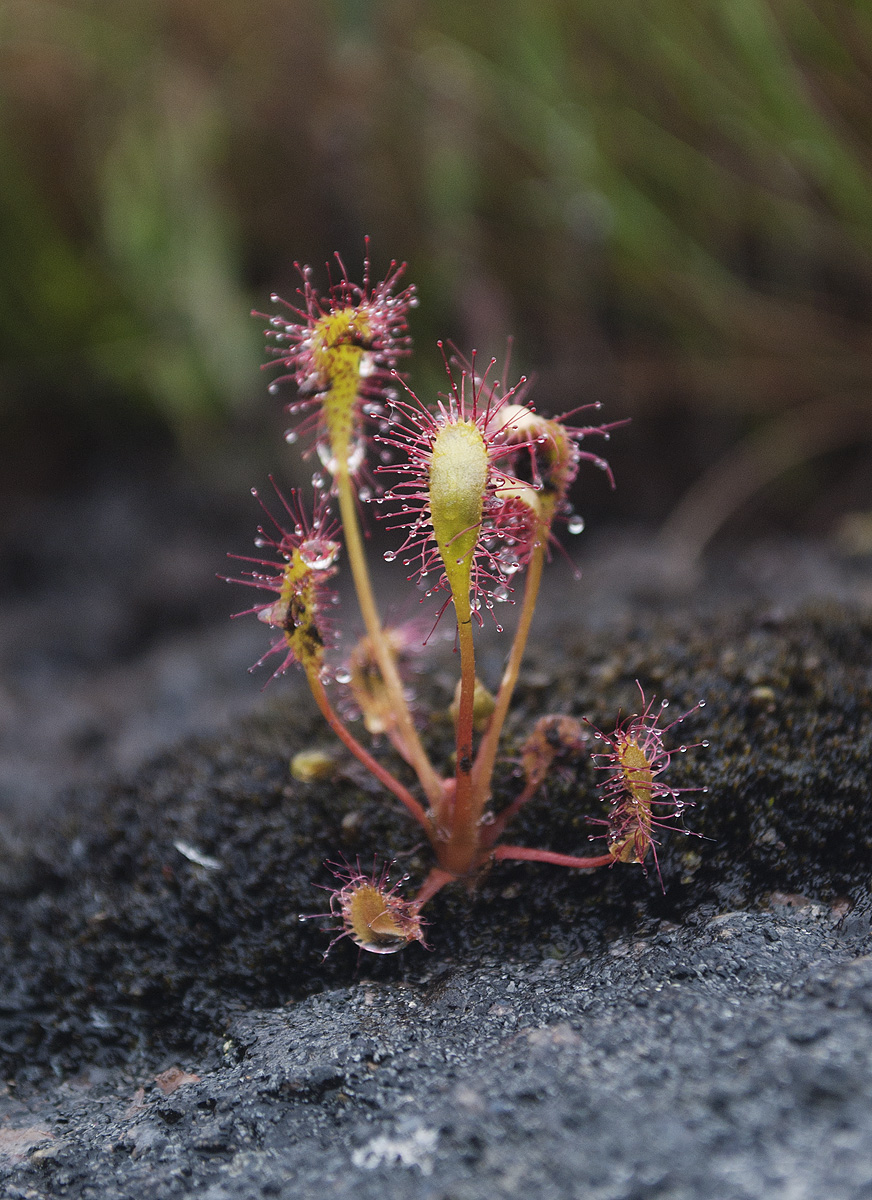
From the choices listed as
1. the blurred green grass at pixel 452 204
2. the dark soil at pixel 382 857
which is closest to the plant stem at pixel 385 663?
the dark soil at pixel 382 857

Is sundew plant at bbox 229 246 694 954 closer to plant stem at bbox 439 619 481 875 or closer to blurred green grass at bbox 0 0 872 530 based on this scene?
plant stem at bbox 439 619 481 875

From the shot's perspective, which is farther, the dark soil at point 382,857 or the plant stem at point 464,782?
the dark soil at point 382,857

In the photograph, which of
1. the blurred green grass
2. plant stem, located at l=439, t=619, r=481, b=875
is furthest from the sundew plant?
the blurred green grass

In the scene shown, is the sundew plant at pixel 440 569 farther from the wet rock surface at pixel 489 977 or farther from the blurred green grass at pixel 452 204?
the blurred green grass at pixel 452 204

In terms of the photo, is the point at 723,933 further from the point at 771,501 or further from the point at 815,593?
the point at 771,501

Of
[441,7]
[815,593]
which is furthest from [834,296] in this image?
[441,7]
